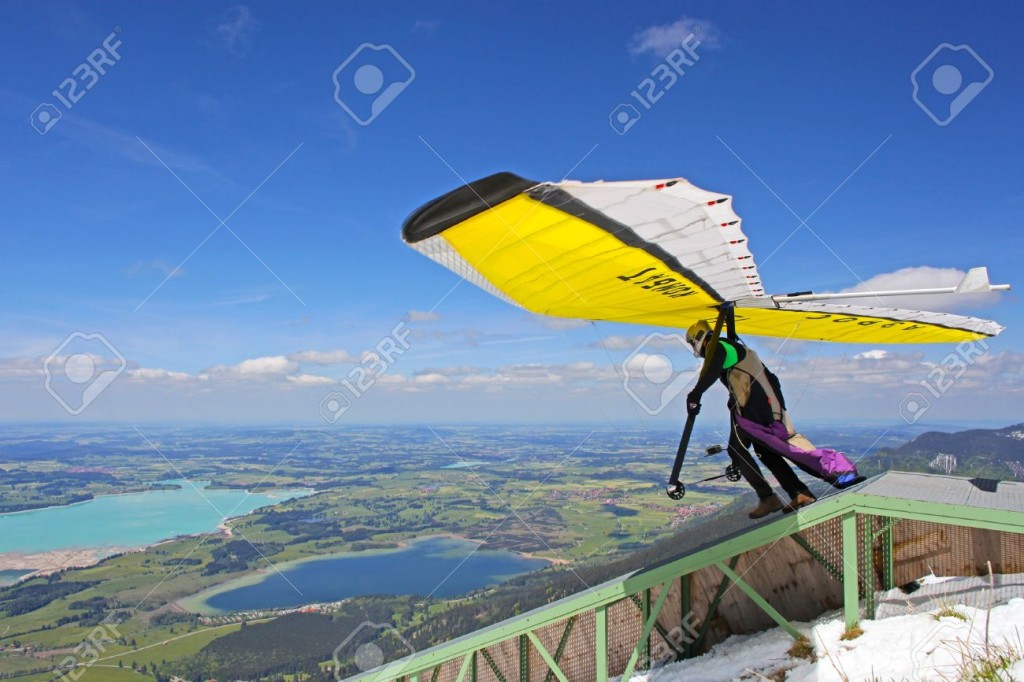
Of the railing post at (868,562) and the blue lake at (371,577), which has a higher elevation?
the railing post at (868,562)

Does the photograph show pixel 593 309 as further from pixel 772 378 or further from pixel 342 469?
pixel 342 469

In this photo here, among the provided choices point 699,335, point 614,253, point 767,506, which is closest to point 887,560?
point 767,506

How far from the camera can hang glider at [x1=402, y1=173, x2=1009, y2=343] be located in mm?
2156

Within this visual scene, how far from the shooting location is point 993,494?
15.1 feet

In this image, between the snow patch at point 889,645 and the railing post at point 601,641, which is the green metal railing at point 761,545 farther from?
the snow patch at point 889,645

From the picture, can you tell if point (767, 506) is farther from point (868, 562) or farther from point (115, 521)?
point (115, 521)

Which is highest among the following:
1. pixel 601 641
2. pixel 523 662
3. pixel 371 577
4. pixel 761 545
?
pixel 761 545

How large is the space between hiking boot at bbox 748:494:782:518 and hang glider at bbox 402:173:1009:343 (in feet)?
5.68

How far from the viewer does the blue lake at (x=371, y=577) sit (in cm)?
5503

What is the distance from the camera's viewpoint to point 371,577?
2377 inches

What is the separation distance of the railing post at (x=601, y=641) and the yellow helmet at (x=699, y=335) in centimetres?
249

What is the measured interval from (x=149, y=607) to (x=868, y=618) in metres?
71.0

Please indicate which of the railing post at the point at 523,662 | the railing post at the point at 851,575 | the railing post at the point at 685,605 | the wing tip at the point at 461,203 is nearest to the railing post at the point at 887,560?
the railing post at the point at 851,575

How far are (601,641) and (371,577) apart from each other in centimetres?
6196
